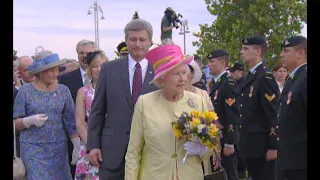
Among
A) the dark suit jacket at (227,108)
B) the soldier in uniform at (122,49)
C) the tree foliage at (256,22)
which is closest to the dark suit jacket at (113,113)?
the soldier in uniform at (122,49)

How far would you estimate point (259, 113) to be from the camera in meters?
7.02

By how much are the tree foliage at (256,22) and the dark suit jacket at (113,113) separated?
1201cm

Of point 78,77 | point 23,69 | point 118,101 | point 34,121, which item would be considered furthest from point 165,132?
point 23,69

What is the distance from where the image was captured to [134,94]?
496cm

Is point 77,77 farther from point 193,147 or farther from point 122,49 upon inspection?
point 193,147

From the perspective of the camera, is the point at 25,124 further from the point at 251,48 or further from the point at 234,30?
the point at 234,30

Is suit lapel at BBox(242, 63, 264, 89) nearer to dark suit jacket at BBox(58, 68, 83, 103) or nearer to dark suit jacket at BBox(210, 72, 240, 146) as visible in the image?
dark suit jacket at BBox(210, 72, 240, 146)

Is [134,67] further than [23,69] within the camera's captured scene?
No

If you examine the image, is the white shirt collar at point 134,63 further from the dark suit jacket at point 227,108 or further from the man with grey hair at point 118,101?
the dark suit jacket at point 227,108

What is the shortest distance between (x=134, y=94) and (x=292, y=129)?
1530 millimetres

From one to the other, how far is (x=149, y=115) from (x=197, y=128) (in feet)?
1.48

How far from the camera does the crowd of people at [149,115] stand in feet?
13.9

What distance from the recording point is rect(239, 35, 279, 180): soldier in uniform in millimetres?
6902
